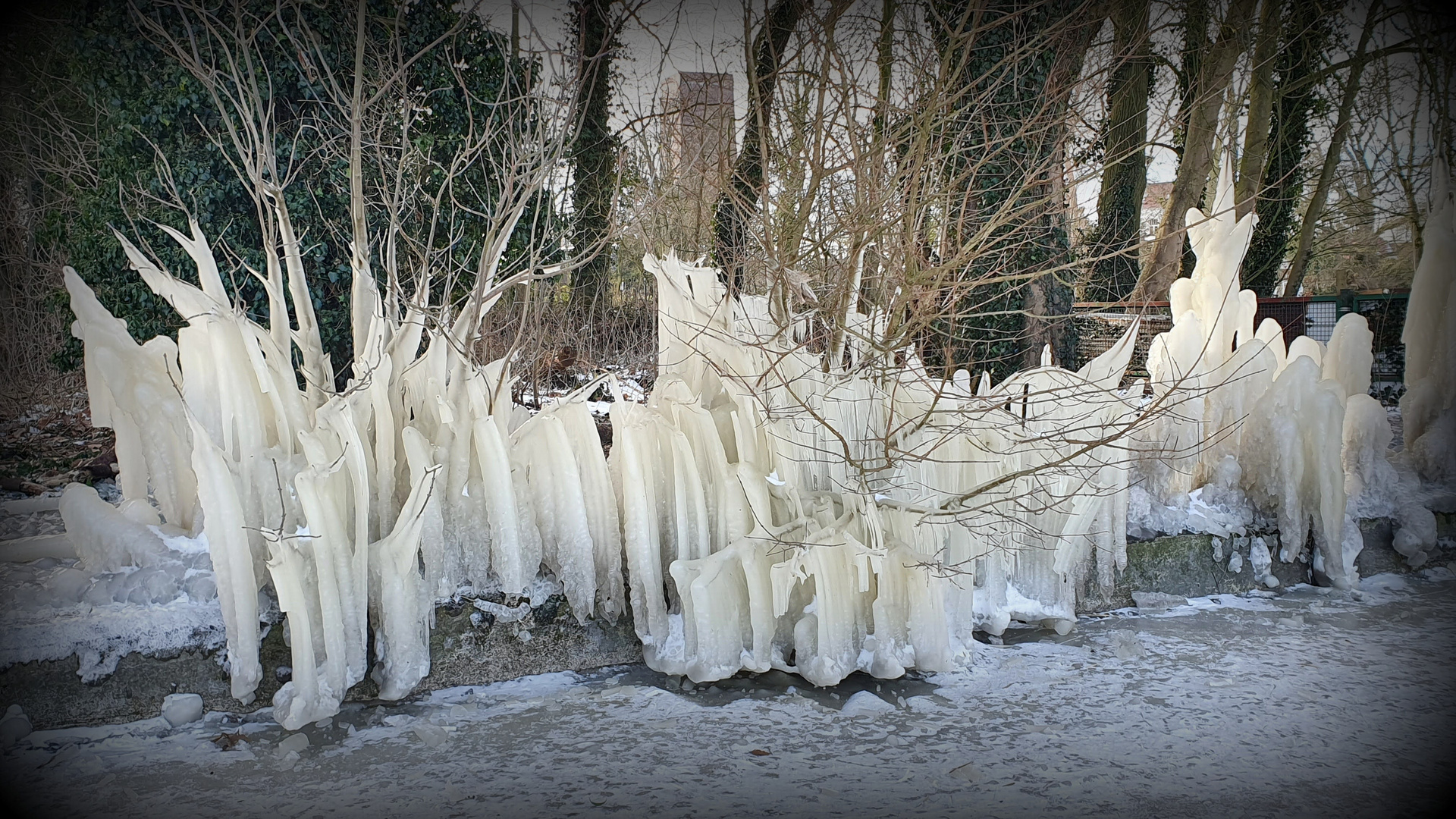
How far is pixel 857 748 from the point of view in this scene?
397cm

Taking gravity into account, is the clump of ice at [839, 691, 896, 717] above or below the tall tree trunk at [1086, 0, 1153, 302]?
below

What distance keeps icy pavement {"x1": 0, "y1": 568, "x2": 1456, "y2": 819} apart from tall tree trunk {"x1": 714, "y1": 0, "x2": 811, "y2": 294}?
228cm

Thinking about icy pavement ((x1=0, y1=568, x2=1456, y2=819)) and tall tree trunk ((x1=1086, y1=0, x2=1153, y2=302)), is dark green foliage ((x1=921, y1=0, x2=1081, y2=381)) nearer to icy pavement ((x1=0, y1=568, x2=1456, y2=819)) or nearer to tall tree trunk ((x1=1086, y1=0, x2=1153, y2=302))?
tall tree trunk ((x1=1086, y1=0, x2=1153, y2=302))

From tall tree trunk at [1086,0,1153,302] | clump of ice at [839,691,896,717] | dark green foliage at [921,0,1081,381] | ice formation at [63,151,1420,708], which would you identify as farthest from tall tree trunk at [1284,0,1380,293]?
clump of ice at [839,691,896,717]

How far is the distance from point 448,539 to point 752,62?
302 centimetres

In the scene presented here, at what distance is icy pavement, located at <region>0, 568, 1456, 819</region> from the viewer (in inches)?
138

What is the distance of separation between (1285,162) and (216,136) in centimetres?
1245

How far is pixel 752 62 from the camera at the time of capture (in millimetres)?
5199

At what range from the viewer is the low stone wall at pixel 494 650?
13.2ft

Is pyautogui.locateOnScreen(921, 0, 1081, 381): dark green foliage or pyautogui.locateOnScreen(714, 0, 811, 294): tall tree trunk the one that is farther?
pyautogui.locateOnScreen(921, 0, 1081, 381): dark green foliage

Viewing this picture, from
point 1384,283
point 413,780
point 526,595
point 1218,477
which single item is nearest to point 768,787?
point 413,780

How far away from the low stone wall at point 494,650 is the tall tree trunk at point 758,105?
2085mm

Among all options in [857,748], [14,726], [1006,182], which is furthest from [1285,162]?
[14,726]

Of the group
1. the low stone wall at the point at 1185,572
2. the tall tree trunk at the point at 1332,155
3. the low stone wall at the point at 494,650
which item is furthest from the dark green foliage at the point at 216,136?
the tall tree trunk at the point at 1332,155
